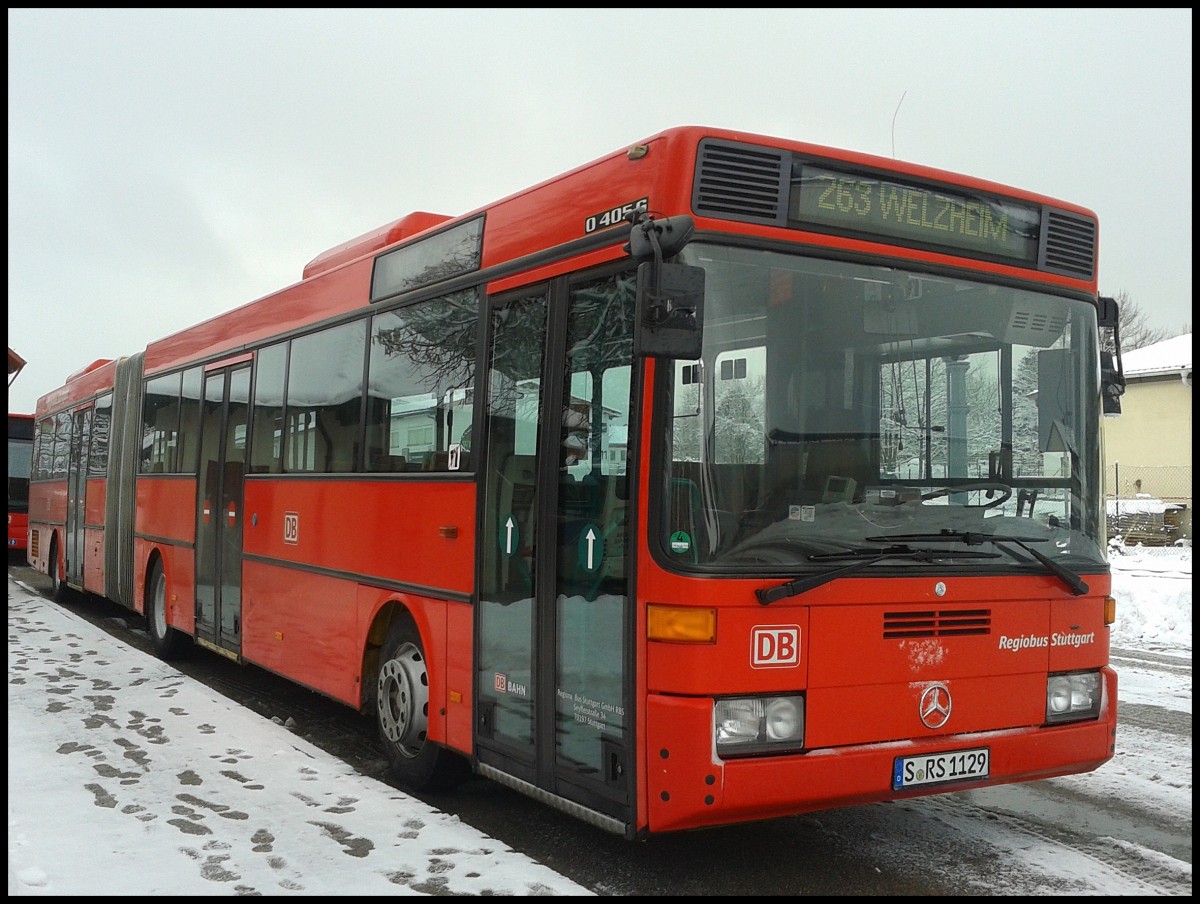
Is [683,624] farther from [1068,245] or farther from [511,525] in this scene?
[1068,245]

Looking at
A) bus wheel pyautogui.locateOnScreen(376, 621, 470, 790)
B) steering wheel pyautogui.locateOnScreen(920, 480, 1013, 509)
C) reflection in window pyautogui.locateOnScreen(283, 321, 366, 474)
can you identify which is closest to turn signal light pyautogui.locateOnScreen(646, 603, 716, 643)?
steering wheel pyautogui.locateOnScreen(920, 480, 1013, 509)

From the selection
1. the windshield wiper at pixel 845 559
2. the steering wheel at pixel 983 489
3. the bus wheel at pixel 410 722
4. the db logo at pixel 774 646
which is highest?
the steering wheel at pixel 983 489

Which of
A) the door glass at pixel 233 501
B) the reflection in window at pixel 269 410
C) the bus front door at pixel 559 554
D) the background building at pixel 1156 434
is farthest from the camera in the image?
the background building at pixel 1156 434

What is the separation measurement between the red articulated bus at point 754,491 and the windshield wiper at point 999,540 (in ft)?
0.05

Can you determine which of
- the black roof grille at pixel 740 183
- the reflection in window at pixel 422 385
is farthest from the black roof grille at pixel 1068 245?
the reflection in window at pixel 422 385

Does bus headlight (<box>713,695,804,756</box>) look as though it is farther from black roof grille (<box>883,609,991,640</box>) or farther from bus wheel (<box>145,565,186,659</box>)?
bus wheel (<box>145,565,186,659</box>)

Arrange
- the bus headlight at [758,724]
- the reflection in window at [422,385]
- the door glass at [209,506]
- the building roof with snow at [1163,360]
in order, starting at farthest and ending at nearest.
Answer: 1. the building roof with snow at [1163,360]
2. the door glass at [209,506]
3. the reflection in window at [422,385]
4. the bus headlight at [758,724]

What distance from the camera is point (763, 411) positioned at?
4.81 m

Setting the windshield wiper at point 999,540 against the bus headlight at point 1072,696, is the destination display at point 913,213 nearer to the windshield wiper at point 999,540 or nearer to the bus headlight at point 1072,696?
the windshield wiper at point 999,540

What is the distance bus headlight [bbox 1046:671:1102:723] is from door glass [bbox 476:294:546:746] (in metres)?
2.43

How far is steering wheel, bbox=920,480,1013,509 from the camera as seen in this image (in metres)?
5.10

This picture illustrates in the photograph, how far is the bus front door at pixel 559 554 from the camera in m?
5.04

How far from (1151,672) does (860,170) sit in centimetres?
821

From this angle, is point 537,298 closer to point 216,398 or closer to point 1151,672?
point 216,398
